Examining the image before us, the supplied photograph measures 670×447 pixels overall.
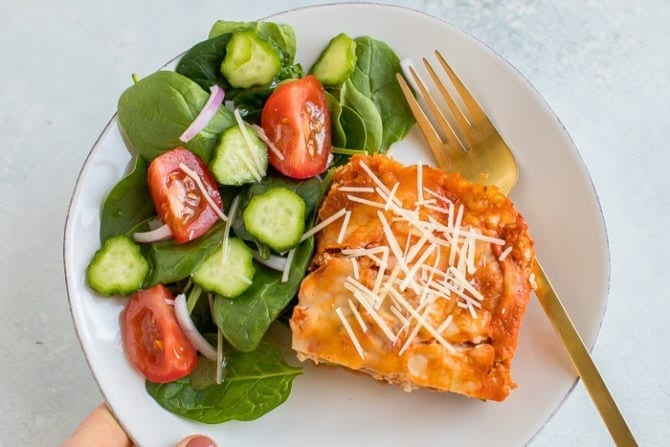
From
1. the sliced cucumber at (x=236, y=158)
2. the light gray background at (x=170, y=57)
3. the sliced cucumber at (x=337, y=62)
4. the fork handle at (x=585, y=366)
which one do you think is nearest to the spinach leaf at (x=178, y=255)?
the sliced cucumber at (x=236, y=158)

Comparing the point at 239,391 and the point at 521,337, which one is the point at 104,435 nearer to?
the point at 239,391

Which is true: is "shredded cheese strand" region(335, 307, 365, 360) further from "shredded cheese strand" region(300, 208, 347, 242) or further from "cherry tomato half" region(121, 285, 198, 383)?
"cherry tomato half" region(121, 285, 198, 383)

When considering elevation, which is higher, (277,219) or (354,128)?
(354,128)

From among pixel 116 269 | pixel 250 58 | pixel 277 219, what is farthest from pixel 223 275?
pixel 250 58

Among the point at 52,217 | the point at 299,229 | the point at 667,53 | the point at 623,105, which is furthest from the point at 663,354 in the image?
the point at 52,217

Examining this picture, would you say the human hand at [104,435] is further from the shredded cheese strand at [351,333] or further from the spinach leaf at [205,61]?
the spinach leaf at [205,61]

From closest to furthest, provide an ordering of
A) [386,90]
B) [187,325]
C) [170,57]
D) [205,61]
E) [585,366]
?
[585,366], [187,325], [205,61], [386,90], [170,57]

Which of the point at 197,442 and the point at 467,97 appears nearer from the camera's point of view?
the point at 197,442
